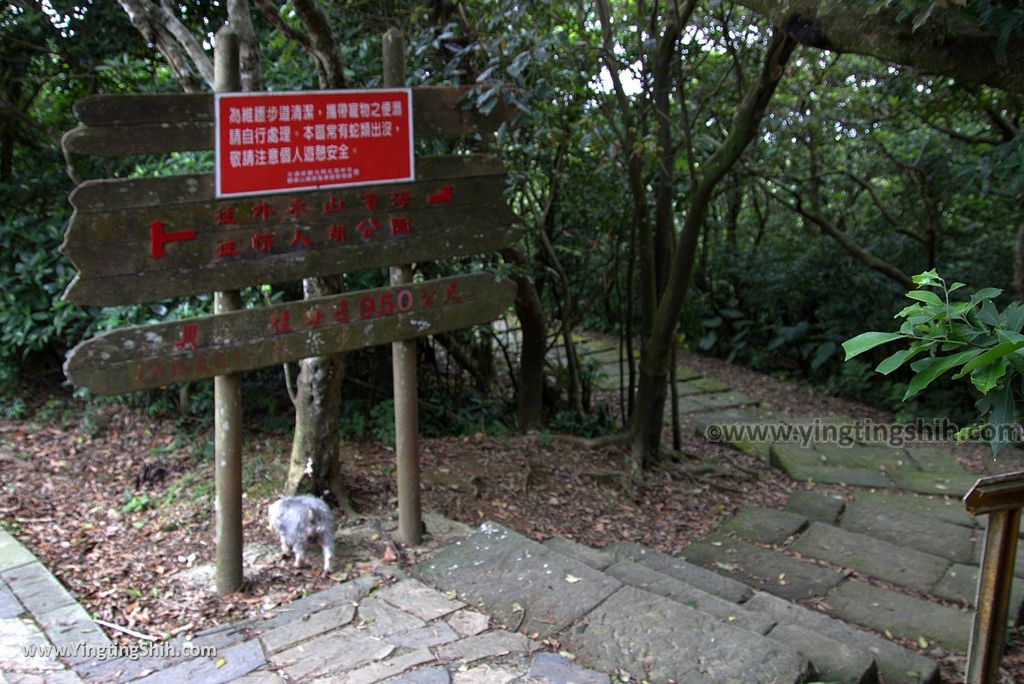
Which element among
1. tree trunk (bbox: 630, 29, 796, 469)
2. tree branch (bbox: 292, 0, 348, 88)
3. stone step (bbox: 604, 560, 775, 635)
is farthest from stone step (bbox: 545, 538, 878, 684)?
tree branch (bbox: 292, 0, 348, 88)

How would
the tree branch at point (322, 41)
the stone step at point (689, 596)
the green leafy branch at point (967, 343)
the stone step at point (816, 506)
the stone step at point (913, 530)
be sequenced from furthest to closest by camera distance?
the stone step at point (816, 506) → the stone step at point (913, 530) → the tree branch at point (322, 41) → the stone step at point (689, 596) → the green leafy branch at point (967, 343)

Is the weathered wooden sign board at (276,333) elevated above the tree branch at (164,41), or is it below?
below

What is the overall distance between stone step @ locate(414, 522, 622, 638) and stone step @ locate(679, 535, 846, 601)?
156cm

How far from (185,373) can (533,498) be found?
9.25 feet

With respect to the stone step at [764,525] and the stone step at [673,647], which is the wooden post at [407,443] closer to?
the stone step at [673,647]

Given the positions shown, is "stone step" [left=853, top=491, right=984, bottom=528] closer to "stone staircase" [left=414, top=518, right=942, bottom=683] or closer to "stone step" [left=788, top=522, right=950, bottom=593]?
"stone step" [left=788, top=522, right=950, bottom=593]

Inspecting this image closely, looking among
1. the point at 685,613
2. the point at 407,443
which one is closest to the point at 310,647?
the point at 407,443

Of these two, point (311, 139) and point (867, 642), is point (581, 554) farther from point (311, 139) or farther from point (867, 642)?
point (311, 139)

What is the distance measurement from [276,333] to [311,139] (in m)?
0.85

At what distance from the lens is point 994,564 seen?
2.58 meters

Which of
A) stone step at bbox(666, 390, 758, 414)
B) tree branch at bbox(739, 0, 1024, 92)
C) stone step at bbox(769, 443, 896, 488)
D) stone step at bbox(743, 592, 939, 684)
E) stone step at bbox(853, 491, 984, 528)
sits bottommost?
stone step at bbox(853, 491, 984, 528)

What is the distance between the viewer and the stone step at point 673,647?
288 cm

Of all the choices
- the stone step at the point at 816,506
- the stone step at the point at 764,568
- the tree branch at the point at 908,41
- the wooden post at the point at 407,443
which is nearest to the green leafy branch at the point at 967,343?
the tree branch at the point at 908,41

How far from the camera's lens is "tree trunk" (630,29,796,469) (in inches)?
214
